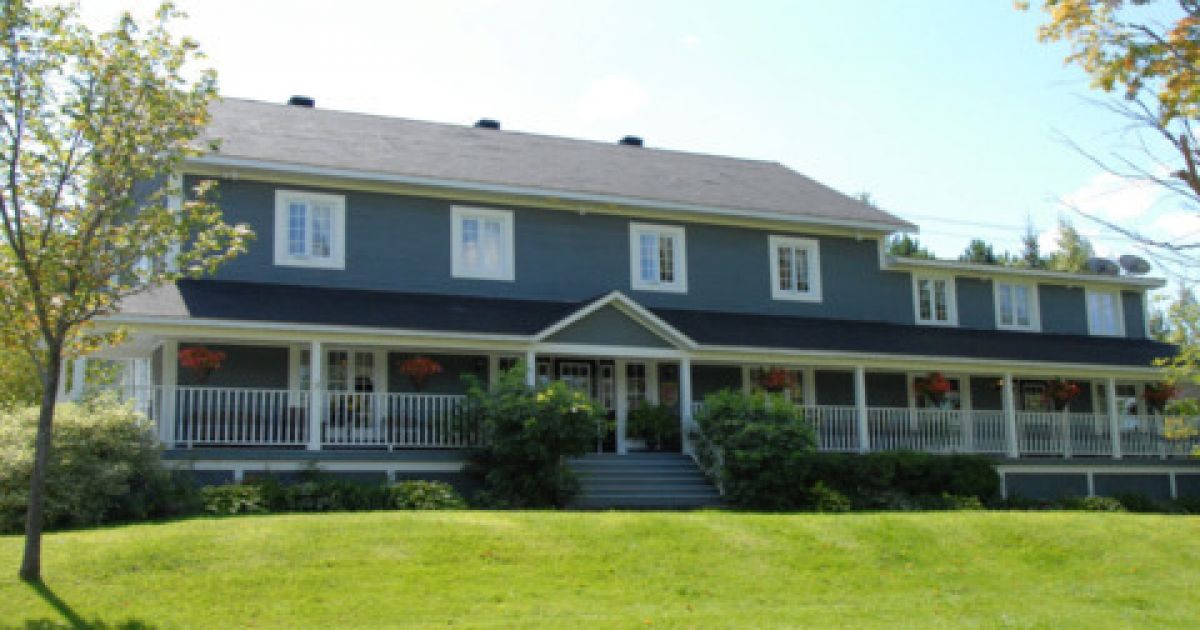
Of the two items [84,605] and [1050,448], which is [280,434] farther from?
[1050,448]

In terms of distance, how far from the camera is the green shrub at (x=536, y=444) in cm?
1852

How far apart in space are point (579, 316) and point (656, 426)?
278cm

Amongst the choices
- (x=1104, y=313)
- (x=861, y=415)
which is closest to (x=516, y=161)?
(x=861, y=415)

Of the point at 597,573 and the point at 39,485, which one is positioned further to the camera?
the point at 597,573

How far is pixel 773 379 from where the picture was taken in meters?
23.9

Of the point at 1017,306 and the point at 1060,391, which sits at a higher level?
the point at 1017,306

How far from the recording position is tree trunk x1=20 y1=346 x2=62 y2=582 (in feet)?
37.8

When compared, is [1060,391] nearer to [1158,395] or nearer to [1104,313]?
[1158,395]

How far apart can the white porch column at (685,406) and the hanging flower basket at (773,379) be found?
2.57 metres

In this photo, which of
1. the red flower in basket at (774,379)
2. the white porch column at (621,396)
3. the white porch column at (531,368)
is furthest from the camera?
the red flower in basket at (774,379)

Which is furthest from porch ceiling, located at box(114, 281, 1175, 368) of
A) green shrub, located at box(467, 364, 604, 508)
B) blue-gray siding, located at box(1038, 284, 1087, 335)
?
green shrub, located at box(467, 364, 604, 508)

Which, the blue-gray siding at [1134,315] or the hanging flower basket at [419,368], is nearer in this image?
the hanging flower basket at [419,368]

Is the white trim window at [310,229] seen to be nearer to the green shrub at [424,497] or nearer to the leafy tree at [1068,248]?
the green shrub at [424,497]

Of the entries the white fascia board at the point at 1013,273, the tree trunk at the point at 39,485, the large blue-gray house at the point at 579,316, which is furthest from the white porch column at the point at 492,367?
the tree trunk at the point at 39,485
